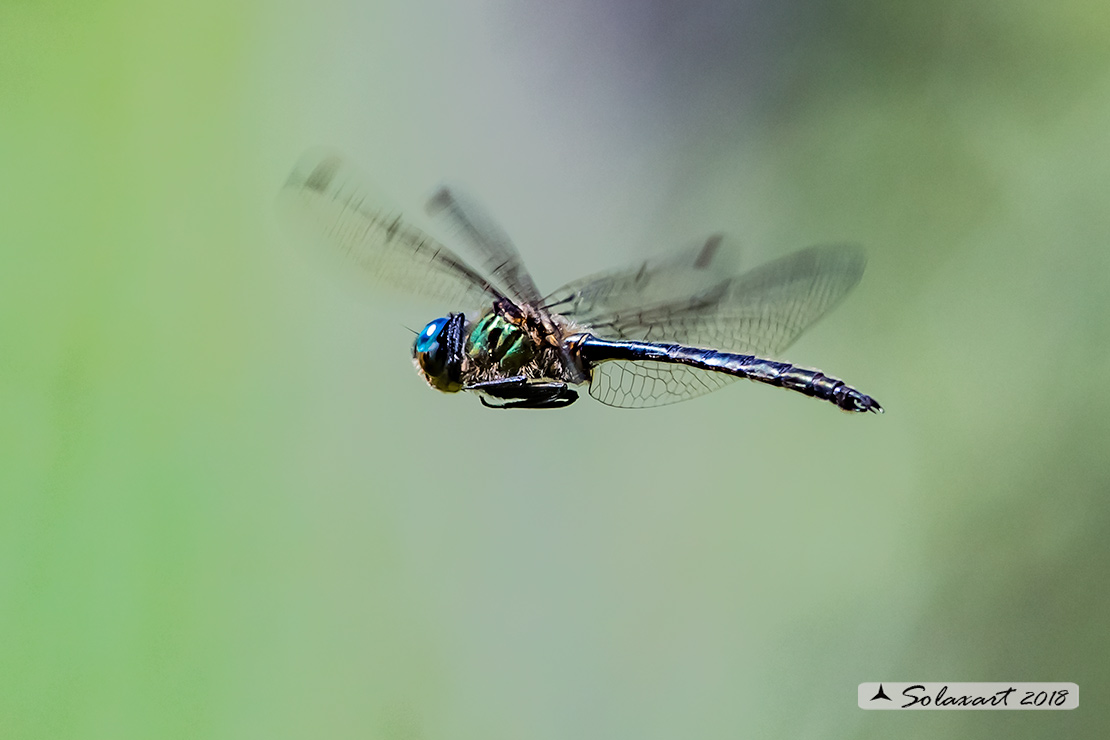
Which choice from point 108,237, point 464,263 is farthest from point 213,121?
point 464,263

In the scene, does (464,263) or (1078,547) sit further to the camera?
(1078,547)

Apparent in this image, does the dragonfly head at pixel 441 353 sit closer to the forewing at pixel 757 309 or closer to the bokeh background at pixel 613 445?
the forewing at pixel 757 309

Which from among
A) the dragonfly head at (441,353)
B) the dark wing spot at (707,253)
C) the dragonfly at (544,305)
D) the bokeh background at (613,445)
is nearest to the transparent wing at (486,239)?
the dragonfly at (544,305)

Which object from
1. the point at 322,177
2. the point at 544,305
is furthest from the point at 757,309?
the point at 322,177

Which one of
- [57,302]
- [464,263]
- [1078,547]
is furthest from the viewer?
[57,302]

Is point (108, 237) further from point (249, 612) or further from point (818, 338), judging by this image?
point (818, 338)

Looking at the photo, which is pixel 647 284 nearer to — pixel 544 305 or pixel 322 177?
pixel 544 305
